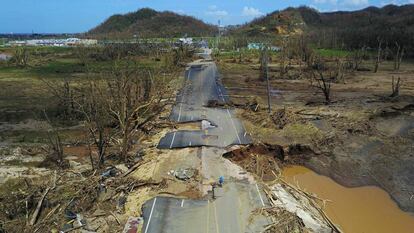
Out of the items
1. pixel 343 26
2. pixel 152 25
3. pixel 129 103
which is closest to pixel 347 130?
pixel 129 103

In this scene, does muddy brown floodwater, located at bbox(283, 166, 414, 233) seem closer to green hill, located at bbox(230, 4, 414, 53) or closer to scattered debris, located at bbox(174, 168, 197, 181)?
scattered debris, located at bbox(174, 168, 197, 181)

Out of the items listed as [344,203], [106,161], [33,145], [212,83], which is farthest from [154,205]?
[212,83]

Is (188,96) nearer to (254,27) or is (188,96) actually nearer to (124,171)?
(124,171)

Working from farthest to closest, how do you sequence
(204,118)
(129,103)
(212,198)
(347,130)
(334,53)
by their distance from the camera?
(334,53)
(204,118)
(347,130)
(129,103)
(212,198)

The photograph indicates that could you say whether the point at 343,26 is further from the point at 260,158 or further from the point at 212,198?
the point at 212,198

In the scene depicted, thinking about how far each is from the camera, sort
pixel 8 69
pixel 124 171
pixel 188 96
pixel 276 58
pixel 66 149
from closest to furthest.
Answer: pixel 124 171
pixel 66 149
pixel 188 96
pixel 8 69
pixel 276 58

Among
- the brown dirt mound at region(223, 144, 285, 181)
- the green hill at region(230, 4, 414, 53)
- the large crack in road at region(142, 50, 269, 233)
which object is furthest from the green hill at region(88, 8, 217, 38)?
the brown dirt mound at region(223, 144, 285, 181)

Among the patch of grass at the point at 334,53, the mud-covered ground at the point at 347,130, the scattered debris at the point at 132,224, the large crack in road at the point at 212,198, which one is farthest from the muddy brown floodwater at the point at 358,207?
the patch of grass at the point at 334,53

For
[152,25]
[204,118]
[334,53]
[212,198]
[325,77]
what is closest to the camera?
[212,198]
